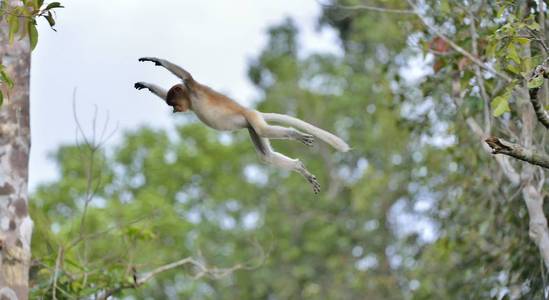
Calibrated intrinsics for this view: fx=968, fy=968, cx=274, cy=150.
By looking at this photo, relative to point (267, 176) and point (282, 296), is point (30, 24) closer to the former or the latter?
point (282, 296)

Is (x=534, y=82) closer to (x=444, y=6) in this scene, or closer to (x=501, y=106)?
(x=501, y=106)

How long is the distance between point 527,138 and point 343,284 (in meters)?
14.3

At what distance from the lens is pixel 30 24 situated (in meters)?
4.70

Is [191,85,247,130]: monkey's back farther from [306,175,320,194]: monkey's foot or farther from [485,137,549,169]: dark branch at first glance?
[485,137,549,169]: dark branch

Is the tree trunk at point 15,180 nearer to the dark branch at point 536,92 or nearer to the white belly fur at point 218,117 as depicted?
the white belly fur at point 218,117

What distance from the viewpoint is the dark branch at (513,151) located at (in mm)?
4348

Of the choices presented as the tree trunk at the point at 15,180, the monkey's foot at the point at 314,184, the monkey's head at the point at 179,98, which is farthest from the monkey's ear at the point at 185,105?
the tree trunk at the point at 15,180

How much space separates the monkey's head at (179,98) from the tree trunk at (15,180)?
3.37 ft

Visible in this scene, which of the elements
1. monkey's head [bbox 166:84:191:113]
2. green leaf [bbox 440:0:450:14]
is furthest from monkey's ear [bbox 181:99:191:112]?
green leaf [bbox 440:0:450:14]

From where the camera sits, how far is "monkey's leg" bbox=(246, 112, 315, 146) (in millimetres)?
4930

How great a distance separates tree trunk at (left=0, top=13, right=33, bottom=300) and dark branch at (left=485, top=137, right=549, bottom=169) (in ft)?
8.62

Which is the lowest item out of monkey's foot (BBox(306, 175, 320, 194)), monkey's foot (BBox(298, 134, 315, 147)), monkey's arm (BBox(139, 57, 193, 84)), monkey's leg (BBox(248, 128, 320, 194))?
monkey's foot (BBox(306, 175, 320, 194))

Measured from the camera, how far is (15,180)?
545 cm

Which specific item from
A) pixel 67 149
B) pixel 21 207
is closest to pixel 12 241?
pixel 21 207
